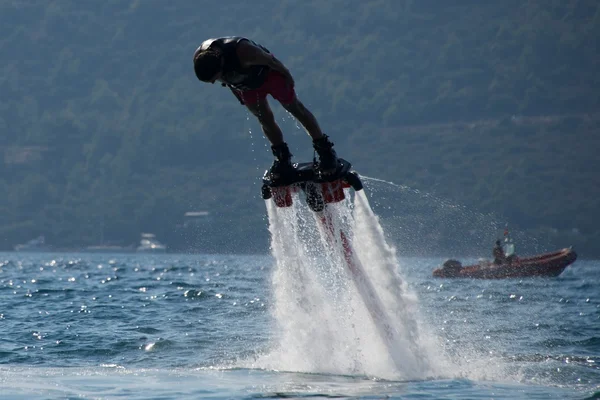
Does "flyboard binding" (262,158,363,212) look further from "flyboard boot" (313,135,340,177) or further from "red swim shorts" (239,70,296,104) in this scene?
"red swim shorts" (239,70,296,104)

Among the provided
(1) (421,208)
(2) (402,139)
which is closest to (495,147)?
(2) (402,139)

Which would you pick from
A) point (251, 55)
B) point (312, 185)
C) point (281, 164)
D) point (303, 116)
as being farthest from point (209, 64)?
point (312, 185)

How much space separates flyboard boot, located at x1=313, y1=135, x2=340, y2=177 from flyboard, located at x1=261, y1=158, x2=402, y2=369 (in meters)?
0.05

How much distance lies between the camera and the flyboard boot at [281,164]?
14.3 metres

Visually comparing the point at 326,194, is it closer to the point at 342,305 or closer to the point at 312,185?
the point at 312,185

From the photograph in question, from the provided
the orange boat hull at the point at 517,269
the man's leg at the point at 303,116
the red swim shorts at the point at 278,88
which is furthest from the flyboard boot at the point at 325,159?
the orange boat hull at the point at 517,269

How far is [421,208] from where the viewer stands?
400 feet

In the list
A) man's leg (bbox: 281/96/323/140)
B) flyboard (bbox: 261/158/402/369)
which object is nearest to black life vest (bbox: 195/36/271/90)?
man's leg (bbox: 281/96/323/140)

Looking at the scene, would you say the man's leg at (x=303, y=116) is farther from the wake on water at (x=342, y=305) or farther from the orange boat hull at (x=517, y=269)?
the orange boat hull at (x=517, y=269)

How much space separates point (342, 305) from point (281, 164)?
2.26 meters

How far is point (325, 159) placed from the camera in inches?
559

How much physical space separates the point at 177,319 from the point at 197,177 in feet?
A: 524

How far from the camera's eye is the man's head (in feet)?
43.0

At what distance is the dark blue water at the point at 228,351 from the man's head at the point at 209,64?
12.6 ft
